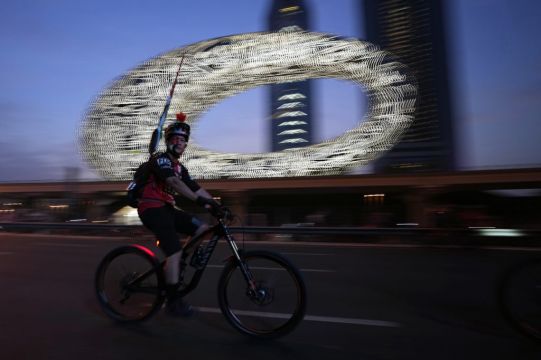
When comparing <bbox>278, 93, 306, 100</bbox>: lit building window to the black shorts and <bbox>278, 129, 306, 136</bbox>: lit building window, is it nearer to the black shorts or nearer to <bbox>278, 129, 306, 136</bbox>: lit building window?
<bbox>278, 129, 306, 136</bbox>: lit building window

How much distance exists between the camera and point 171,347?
130 inches

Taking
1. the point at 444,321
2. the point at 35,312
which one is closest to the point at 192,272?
the point at 35,312

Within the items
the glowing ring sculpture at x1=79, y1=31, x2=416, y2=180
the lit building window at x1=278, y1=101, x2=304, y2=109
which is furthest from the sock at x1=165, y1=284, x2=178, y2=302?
the lit building window at x1=278, y1=101, x2=304, y2=109

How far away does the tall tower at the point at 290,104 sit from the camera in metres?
141

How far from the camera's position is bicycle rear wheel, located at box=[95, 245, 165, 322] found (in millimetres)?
3902

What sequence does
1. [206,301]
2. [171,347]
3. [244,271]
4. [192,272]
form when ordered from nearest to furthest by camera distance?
[171,347] < [244,271] < [192,272] < [206,301]

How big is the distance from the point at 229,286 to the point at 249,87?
4476cm

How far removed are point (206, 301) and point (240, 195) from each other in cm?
4408

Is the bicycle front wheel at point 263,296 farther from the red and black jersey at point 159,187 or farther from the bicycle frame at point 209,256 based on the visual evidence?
the red and black jersey at point 159,187

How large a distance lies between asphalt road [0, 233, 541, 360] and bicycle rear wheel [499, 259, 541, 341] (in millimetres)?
122

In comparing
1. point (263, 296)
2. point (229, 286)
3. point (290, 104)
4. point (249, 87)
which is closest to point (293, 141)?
point (290, 104)

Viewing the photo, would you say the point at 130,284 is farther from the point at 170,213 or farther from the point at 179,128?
the point at 179,128

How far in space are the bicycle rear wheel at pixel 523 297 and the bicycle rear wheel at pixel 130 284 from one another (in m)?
2.83

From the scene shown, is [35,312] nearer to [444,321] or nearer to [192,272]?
[192,272]
